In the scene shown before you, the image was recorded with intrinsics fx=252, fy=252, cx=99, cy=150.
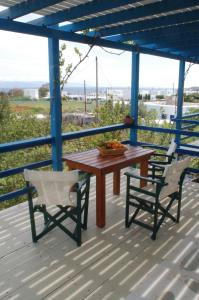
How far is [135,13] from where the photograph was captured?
9.37 feet

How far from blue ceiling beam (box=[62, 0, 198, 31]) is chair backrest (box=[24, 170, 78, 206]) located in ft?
6.21

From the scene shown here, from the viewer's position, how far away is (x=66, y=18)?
9.50 feet

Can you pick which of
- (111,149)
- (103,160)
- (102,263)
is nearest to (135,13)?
(111,149)

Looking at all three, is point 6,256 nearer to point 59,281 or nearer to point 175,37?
point 59,281

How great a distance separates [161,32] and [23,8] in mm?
2125

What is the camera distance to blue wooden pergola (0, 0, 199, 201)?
8.64 ft

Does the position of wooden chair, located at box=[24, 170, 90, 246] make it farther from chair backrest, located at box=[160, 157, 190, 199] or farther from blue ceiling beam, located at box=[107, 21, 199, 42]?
blue ceiling beam, located at box=[107, 21, 199, 42]

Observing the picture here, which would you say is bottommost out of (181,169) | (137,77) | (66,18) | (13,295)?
(13,295)

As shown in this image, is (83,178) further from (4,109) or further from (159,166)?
(4,109)

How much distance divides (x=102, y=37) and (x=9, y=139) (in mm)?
6669

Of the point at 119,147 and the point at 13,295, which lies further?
the point at 119,147

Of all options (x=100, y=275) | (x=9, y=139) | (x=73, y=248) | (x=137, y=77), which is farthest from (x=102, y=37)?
(x=9, y=139)

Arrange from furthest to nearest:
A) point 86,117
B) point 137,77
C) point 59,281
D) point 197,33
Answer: point 86,117, point 137,77, point 197,33, point 59,281

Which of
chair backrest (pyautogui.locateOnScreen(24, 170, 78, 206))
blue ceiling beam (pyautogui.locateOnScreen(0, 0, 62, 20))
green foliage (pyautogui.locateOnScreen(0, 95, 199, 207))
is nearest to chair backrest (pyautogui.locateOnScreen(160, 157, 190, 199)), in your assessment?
chair backrest (pyautogui.locateOnScreen(24, 170, 78, 206))
